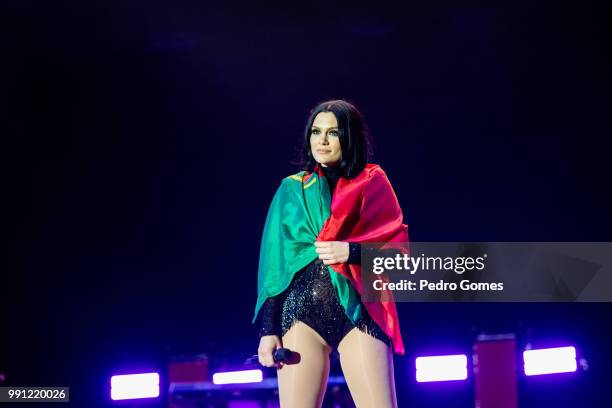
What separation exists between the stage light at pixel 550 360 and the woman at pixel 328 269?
3313 mm

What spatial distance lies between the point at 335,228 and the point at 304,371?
43cm

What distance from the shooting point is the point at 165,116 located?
16.9 ft

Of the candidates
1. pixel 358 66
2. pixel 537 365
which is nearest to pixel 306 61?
pixel 358 66

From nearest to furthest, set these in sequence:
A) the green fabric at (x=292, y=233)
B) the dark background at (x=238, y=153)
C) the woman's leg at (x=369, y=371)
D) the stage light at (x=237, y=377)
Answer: the woman's leg at (x=369, y=371)
the green fabric at (x=292, y=233)
the stage light at (x=237, y=377)
the dark background at (x=238, y=153)

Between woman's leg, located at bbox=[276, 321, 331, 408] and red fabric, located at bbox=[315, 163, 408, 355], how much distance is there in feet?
0.62

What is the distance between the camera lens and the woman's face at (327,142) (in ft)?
8.37

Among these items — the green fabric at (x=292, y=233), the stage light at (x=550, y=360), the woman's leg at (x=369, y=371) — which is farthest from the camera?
the stage light at (x=550, y=360)

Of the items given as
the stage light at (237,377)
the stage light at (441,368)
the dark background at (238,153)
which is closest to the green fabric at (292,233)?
the stage light at (237,377)

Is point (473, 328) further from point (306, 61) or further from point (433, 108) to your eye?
point (306, 61)

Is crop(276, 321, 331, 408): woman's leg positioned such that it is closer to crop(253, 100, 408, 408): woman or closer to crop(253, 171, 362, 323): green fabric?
crop(253, 100, 408, 408): woman

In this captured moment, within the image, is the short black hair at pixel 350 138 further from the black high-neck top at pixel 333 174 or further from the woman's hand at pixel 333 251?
the woman's hand at pixel 333 251

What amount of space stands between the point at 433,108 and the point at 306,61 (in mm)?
918

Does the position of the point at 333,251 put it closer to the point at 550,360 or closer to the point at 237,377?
the point at 237,377

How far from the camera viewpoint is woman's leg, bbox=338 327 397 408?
2.33 m
